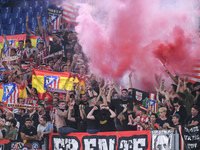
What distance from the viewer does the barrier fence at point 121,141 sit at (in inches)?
264

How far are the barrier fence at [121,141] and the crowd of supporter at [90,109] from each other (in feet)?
0.53

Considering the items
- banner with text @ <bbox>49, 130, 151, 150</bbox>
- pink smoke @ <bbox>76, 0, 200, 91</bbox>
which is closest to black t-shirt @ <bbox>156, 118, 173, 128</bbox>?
banner with text @ <bbox>49, 130, 151, 150</bbox>

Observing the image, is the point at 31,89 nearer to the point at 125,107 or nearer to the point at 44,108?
the point at 44,108

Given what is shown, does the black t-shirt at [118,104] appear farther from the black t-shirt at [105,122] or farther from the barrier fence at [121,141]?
the barrier fence at [121,141]

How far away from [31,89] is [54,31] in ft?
9.63

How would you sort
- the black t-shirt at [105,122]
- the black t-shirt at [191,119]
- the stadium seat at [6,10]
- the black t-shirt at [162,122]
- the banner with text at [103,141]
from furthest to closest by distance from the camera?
the stadium seat at [6,10], the black t-shirt at [105,122], the black t-shirt at [162,122], the banner with text at [103,141], the black t-shirt at [191,119]

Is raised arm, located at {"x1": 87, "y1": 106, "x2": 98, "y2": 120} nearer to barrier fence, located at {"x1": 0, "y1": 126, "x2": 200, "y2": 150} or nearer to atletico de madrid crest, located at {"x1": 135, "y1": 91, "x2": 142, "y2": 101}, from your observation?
barrier fence, located at {"x1": 0, "y1": 126, "x2": 200, "y2": 150}

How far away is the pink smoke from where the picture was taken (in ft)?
32.3

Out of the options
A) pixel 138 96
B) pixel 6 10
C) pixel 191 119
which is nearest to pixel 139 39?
pixel 138 96

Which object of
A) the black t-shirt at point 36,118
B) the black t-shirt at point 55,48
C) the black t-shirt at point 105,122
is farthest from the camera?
the black t-shirt at point 55,48

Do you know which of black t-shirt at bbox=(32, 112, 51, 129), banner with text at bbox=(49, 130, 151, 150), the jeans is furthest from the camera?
black t-shirt at bbox=(32, 112, 51, 129)

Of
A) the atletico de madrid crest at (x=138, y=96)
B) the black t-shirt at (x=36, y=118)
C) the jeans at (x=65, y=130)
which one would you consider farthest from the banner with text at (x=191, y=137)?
the black t-shirt at (x=36, y=118)

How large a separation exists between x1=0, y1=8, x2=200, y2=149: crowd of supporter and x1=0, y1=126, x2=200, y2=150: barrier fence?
0.16m

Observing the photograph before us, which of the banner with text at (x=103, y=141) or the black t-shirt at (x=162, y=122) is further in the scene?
the black t-shirt at (x=162, y=122)
